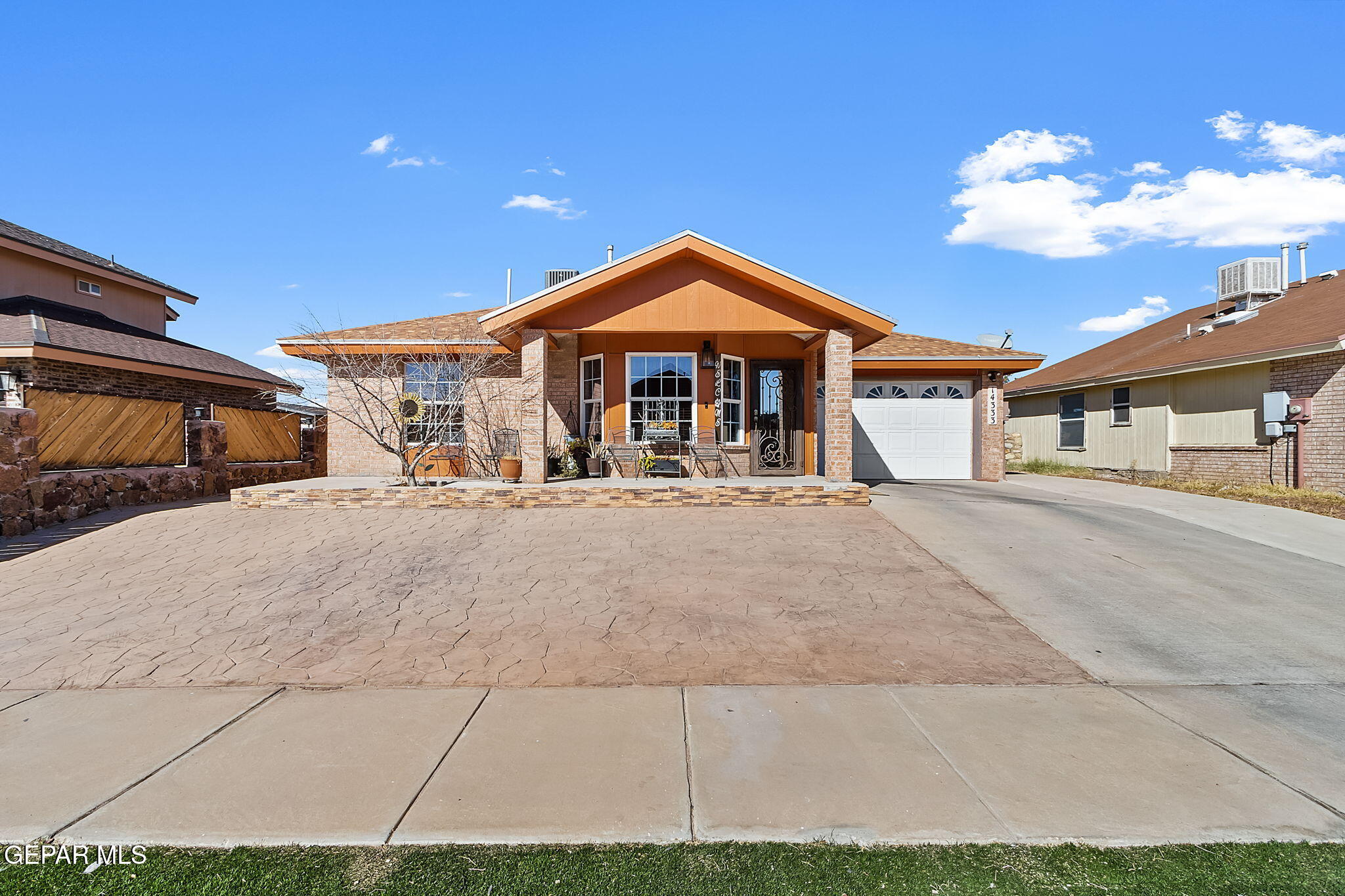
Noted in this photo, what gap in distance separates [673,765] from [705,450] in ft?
31.4

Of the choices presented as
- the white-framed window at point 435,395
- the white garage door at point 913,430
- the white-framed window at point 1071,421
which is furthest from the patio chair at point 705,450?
the white-framed window at point 1071,421

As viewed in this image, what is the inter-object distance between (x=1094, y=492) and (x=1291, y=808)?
12155 mm

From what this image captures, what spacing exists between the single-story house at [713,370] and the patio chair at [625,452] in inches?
3.1

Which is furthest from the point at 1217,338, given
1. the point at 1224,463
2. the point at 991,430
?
the point at 991,430

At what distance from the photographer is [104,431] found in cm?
1092

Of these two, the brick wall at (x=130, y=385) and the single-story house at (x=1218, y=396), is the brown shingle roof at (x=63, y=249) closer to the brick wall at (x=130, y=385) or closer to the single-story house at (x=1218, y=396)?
the brick wall at (x=130, y=385)

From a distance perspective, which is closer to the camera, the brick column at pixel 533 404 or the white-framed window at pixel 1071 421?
the brick column at pixel 533 404

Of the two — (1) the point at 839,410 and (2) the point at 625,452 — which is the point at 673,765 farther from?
(2) the point at 625,452

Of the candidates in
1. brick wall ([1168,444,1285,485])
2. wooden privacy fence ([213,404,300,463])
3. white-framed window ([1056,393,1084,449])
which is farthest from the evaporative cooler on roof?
wooden privacy fence ([213,404,300,463])

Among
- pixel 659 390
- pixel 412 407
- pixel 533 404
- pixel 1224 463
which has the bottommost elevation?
pixel 1224 463

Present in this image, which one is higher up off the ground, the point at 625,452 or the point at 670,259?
the point at 670,259

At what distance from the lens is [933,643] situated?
4.94 metres

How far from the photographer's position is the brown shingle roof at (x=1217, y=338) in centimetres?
1332

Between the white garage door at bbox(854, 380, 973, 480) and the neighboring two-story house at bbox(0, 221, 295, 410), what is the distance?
1494 cm
